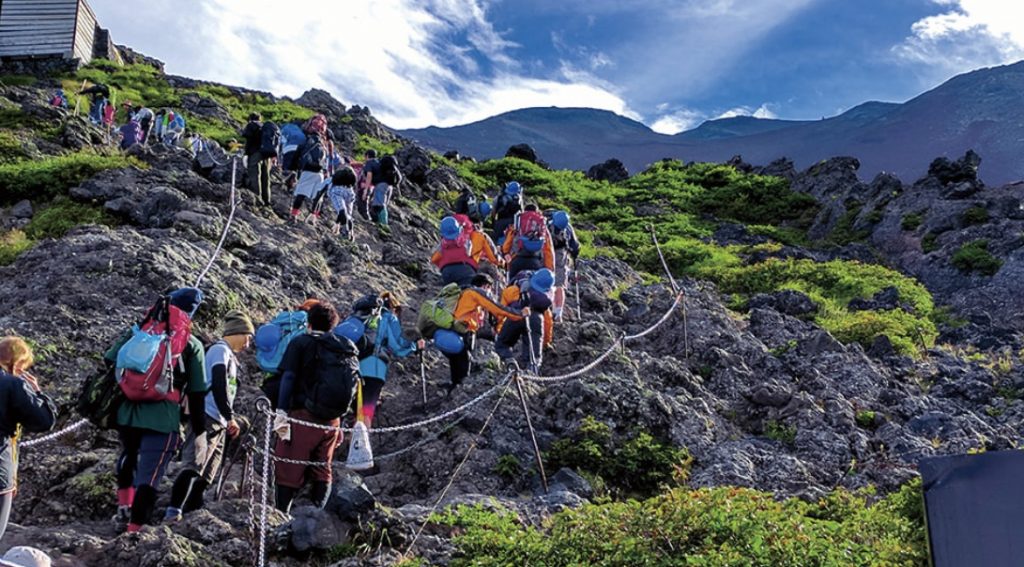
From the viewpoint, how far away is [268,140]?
16109mm

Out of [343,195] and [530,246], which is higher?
[343,195]

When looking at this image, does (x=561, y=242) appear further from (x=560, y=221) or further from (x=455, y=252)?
(x=455, y=252)

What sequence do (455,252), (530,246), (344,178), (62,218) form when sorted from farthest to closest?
(344,178), (62,218), (530,246), (455,252)

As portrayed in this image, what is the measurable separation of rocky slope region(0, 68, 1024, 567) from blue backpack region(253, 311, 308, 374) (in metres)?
1.09

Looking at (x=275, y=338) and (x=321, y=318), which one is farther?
(x=275, y=338)

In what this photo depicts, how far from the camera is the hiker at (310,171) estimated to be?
16047 millimetres

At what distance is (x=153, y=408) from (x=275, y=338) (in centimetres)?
211

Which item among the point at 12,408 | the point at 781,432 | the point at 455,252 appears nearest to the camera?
the point at 12,408

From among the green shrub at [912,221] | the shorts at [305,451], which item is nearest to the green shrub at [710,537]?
the shorts at [305,451]

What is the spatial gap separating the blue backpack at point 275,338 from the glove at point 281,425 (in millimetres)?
1531

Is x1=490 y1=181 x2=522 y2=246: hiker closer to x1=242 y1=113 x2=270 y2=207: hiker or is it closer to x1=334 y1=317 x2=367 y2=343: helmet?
x1=242 y1=113 x2=270 y2=207: hiker

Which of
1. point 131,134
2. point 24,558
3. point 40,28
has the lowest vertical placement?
point 24,558

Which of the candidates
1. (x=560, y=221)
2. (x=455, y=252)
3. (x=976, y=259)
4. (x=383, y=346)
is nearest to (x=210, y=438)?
(x=383, y=346)

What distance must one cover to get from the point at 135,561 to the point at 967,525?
4960mm
